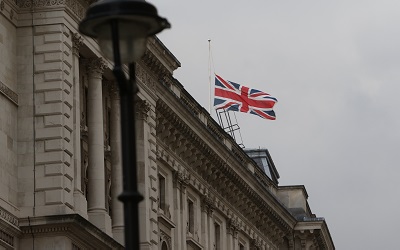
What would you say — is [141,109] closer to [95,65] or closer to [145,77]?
[145,77]

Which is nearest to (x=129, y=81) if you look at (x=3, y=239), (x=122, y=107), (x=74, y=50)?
(x=122, y=107)

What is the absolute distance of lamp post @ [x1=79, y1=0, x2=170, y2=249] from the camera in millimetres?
21609

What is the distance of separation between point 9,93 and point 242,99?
114 ft

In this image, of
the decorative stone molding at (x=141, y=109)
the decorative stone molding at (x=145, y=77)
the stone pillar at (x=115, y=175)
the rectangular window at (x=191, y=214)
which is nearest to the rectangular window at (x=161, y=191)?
the rectangular window at (x=191, y=214)

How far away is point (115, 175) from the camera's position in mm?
55062

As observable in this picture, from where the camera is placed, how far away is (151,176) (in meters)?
58.5

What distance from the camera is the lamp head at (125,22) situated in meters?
21.7

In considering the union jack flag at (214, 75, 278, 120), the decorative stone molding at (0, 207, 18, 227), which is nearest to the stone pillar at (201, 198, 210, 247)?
the union jack flag at (214, 75, 278, 120)

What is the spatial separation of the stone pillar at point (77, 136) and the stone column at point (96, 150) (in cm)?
138

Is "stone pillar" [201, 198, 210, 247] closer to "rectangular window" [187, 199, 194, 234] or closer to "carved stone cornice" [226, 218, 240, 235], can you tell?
"rectangular window" [187, 199, 194, 234]

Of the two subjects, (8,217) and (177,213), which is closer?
(8,217)

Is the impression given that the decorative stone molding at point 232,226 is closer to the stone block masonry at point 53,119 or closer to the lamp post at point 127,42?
the stone block masonry at point 53,119

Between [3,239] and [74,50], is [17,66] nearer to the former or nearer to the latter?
[74,50]

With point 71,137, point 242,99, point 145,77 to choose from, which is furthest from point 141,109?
point 242,99
